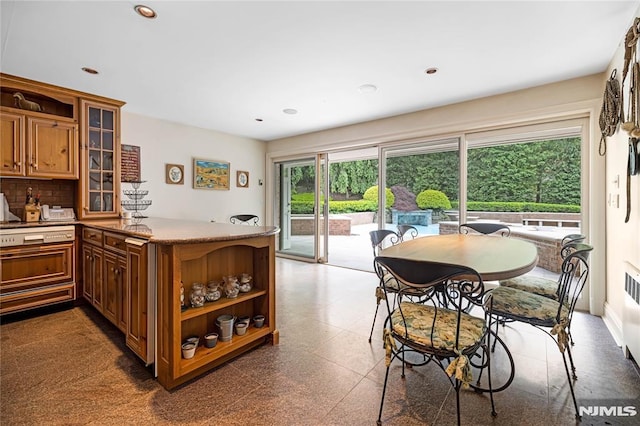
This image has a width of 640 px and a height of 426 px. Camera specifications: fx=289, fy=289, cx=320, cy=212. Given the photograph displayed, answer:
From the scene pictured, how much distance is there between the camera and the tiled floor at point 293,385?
5.13ft

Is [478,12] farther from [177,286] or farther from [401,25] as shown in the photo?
[177,286]

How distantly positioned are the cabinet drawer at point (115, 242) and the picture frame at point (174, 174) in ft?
7.76

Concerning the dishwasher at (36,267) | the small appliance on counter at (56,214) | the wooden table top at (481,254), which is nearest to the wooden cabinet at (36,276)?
the dishwasher at (36,267)

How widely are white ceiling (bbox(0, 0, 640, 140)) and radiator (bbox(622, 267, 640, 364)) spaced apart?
1.87 m

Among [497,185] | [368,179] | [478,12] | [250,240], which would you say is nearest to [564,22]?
[478,12]

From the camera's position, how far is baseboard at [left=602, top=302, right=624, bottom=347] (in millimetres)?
2390

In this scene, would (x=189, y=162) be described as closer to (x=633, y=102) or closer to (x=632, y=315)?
(x=633, y=102)

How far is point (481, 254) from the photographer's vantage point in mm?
1999

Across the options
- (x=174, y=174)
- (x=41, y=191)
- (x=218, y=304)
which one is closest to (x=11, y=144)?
(x=41, y=191)

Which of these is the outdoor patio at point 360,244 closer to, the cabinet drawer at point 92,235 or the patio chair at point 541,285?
the patio chair at point 541,285

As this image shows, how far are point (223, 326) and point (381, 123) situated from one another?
12.2 ft

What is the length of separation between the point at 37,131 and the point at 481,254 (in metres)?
4.40

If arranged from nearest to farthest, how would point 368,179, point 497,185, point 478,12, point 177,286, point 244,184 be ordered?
point 177,286 < point 478,12 < point 497,185 < point 244,184 < point 368,179

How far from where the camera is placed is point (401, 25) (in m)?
2.17
